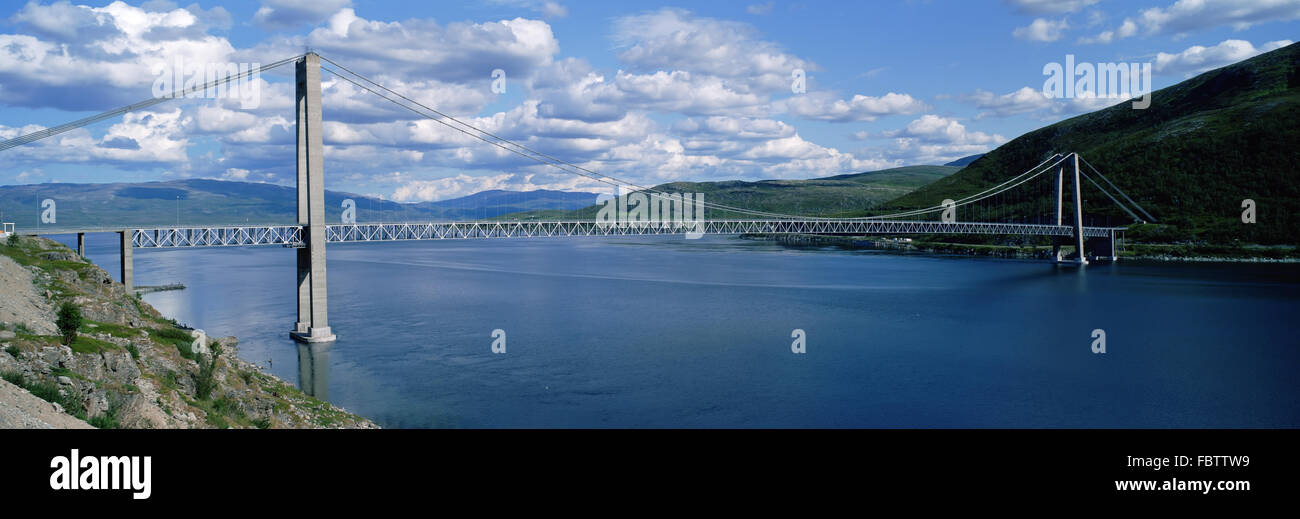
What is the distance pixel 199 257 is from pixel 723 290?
66173 millimetres

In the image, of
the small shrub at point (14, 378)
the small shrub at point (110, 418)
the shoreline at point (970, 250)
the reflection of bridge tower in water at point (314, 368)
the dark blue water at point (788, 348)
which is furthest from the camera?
the shoreline at point (970, 250)

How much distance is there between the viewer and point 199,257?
8269cm

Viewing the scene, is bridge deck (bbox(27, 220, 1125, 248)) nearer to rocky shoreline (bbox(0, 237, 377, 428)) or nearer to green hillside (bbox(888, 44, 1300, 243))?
rocky shoreline (bbox(0, 237, 377, 428))

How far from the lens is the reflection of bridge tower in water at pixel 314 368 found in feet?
71.3

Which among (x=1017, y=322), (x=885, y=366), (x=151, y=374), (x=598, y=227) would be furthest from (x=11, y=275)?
(x=1017, y=322)

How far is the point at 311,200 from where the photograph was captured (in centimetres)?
2897

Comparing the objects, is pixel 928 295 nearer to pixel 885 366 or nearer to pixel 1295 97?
pixel 885 366

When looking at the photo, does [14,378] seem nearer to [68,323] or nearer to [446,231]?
[68,323]

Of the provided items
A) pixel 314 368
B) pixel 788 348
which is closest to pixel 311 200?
pixel 314 368

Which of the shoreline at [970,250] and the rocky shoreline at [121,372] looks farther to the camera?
the shoreline at [970,250]

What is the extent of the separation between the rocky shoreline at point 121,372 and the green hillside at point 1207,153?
80.4 m

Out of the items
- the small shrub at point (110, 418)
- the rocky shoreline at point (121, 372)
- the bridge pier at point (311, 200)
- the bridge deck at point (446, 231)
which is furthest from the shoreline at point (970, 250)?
the small shrub at point (110, 418)

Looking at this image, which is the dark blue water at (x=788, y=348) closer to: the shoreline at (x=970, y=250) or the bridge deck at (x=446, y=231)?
the bridge deck at (x=446, y=231)

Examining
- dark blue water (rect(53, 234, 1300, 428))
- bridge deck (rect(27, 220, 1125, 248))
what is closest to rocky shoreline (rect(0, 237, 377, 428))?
dark blue water (rect(53, 234, 1300, 428))
